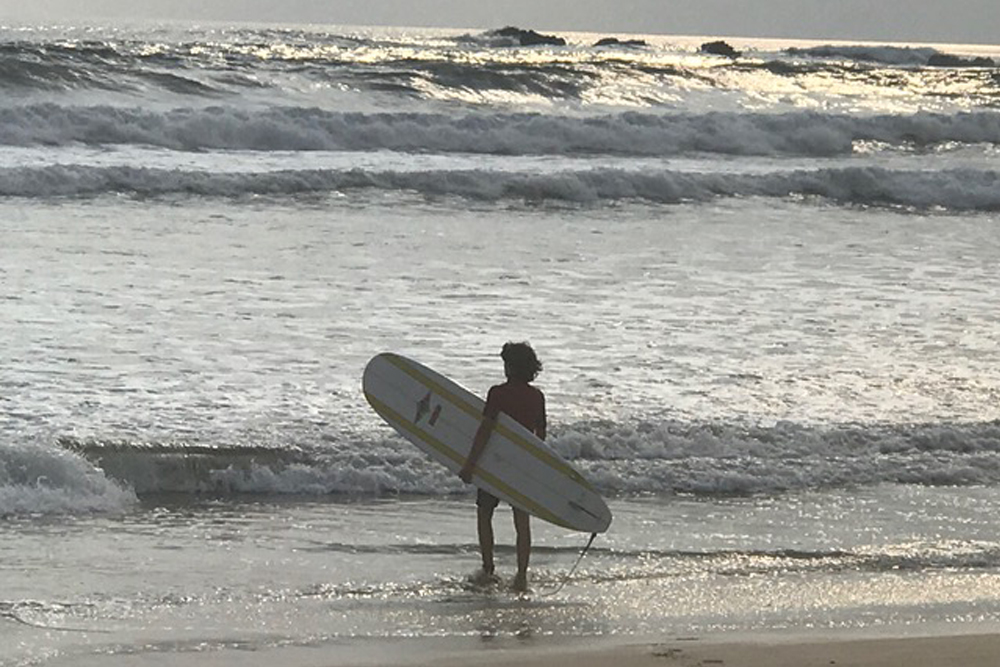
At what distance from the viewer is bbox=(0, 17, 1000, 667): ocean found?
6.92 m

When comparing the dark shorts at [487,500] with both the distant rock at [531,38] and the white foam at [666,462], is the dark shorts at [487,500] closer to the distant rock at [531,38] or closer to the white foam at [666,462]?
the white foam at [666,462]

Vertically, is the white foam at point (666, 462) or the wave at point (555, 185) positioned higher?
the white foam at point (666, 462)

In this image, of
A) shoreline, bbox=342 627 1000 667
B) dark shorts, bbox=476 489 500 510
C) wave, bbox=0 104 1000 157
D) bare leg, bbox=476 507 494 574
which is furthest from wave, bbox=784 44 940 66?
shoreline, bbox=342 627 1000 667

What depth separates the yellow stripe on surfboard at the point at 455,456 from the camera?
7.62 metres

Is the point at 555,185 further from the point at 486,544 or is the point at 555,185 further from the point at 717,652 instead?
the point at 717,652

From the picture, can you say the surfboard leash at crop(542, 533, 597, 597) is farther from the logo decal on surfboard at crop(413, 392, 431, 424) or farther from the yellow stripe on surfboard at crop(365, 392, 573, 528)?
the logo decal on surfboard at crop(413, 392, 431, 424)

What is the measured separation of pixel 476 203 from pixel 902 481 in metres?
14.3

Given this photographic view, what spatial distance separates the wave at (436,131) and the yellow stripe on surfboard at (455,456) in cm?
2020

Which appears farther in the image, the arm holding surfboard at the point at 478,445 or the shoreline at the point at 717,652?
the arm holding surfboard at the point at 478,445

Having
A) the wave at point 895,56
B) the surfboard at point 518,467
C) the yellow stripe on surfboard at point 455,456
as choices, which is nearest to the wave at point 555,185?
the yellow stripe on surfboard at point 455,456

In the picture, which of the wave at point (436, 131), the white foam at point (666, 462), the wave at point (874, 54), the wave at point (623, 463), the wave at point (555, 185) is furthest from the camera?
the wave at point (874, 54)

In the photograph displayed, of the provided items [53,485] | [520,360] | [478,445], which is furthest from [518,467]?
[53,485]

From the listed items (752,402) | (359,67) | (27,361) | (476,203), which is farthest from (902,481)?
(359,67)

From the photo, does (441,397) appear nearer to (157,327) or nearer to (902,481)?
(902,481)
